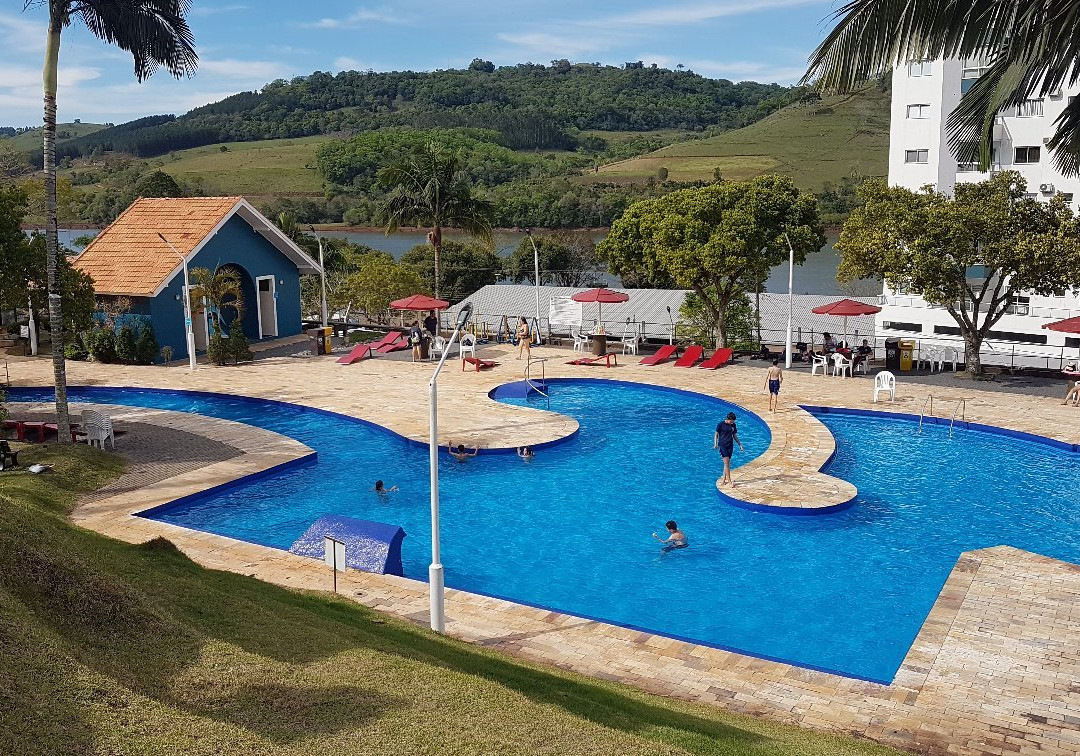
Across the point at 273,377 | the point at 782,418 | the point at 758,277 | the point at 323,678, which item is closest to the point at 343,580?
the point at 323,678

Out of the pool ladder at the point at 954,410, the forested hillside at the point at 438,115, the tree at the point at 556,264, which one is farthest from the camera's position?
the forested hillside at the point at 438,115

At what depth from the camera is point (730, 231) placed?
29391 millimetres

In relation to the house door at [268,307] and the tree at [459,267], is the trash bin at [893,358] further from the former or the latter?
the tree at [459,267]

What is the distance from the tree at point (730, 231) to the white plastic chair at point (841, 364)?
155 inches

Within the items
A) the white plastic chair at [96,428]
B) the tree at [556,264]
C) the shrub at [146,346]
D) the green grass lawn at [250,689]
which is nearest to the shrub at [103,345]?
the shrub at [146,346]

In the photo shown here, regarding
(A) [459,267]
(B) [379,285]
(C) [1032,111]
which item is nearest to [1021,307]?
(C) [1032,111]

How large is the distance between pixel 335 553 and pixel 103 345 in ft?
73.2

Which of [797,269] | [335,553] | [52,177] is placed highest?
[52,177]

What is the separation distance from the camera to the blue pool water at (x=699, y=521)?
1331cm

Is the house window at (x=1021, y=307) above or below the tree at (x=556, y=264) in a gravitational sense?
below

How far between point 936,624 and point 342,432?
1533cm

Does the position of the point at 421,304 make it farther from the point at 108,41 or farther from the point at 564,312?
the point at 108,41

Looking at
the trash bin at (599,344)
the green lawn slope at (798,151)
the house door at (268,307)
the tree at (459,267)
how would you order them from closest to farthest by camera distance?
the trash bin at (599,344), the house door at (268,307), the tree at (459,267), the green lawn slope at (798,151)

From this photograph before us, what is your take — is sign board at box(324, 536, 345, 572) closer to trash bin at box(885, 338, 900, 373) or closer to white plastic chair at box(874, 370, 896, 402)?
white plastic chair at box(874, 370, 896, 402)
